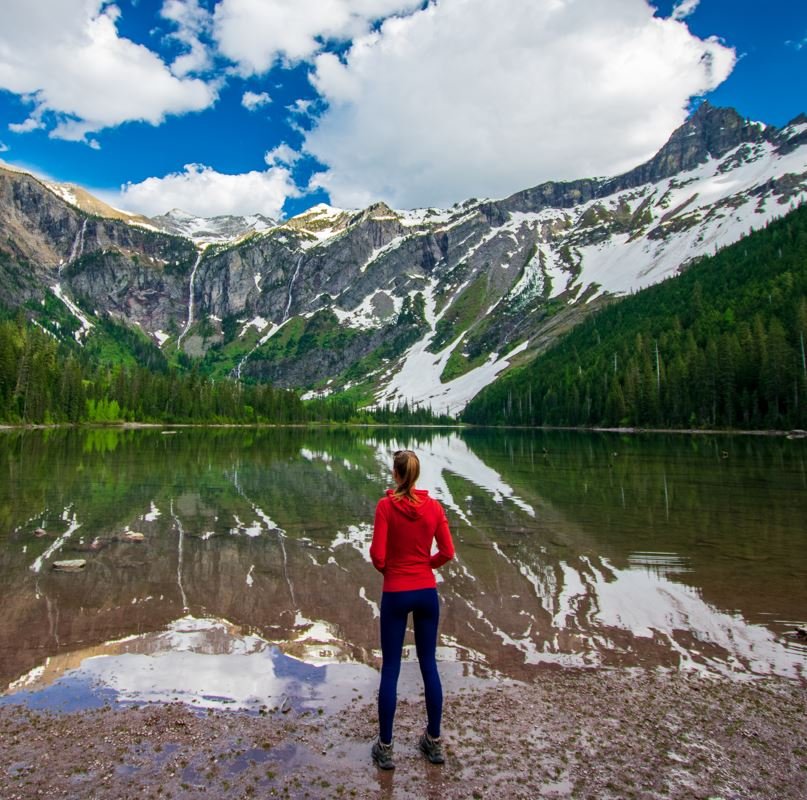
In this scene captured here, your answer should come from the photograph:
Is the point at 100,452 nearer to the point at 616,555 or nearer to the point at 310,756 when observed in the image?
the point at 616,555

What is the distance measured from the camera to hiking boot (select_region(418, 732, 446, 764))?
6.79 metres

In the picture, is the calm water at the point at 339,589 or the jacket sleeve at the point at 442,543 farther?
the calm water at the point at 339,589

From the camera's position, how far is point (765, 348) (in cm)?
9706

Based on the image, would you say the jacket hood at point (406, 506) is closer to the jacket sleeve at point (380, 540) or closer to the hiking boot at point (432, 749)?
the jacket sleeve at point (380, 540)

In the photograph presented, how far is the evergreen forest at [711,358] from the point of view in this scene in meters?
96.8

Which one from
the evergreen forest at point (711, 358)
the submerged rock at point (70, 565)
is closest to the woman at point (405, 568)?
the submerged rock at point (70, 565)

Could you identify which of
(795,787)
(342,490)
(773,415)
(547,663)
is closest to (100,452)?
(342,490)

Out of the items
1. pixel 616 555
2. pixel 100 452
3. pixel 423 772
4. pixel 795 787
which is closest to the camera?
pixel 795 787

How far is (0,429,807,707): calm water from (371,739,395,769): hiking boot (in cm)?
188

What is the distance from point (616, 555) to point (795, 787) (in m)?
12.4

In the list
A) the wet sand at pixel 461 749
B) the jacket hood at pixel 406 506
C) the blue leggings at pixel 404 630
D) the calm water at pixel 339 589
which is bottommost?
the calm water at pixel 339 589

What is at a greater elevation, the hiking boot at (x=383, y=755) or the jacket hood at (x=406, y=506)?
the jacket hood at (x=406, y=506)

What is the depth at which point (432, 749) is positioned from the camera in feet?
22.7

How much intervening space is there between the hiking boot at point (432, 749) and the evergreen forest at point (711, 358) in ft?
Answer: 336
